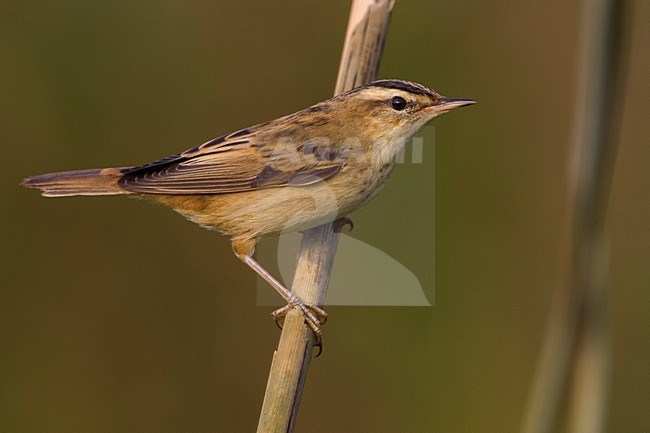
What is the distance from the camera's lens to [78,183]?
3.32 meters

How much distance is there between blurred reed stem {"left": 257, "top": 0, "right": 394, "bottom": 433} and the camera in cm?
216

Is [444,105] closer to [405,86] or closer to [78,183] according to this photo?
[405,86]

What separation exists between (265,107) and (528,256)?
1.96 m

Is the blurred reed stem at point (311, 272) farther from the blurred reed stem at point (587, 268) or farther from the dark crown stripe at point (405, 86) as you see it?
the blurred reed stem at point (587, 268)

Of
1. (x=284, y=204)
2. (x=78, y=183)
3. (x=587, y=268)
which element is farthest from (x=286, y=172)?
(x=587, y=268)

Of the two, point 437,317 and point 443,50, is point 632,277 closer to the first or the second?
point 437,317

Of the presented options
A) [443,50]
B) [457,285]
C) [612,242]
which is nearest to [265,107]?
[443,50]

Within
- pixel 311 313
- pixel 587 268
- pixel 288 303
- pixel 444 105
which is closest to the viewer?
pixel 587 268

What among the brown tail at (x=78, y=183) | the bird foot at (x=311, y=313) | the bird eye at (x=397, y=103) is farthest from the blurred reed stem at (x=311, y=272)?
the brown tail at (x=78, y=183)

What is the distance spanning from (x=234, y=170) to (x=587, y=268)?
6.74ft

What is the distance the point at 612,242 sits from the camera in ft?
16.7

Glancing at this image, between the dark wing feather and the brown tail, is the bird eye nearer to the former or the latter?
the dark wing feather

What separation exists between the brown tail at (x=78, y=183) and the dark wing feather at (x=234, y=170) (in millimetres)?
51

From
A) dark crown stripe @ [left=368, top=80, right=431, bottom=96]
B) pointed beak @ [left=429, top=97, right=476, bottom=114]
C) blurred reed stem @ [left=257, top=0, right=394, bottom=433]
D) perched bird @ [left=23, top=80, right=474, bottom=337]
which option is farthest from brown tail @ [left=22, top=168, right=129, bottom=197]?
pointed beak @ [left=429, top=97, right=476, bottom=114]
